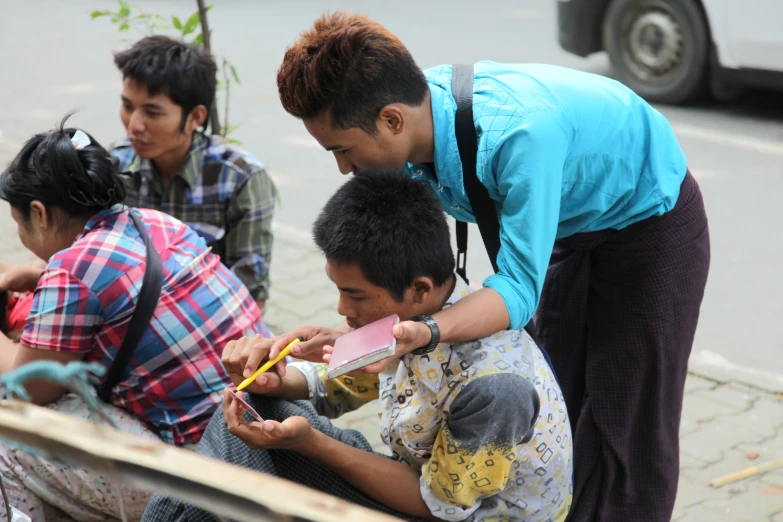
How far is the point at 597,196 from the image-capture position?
83.6 inches

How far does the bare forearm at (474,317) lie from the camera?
5.80 ft

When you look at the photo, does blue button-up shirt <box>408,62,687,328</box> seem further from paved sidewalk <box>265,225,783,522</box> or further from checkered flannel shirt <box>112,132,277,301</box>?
checkered flannel shirt <box>112,132,277,301</box>

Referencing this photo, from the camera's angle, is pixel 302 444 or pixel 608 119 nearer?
pixel 302 444

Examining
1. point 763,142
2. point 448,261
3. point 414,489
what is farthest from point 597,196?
point 763,142

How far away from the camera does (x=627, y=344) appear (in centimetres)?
234

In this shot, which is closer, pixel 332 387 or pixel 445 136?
pixel 445 136

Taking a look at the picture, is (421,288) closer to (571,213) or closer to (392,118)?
(392,118)

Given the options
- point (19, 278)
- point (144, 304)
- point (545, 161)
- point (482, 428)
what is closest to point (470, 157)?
point (545, 161)

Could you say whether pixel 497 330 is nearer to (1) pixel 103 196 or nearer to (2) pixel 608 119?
(2) pixel 608 119

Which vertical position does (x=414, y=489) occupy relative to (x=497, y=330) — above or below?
below

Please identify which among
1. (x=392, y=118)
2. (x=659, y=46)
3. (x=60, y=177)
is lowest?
(x=659, y=46)

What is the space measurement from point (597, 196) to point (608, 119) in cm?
17

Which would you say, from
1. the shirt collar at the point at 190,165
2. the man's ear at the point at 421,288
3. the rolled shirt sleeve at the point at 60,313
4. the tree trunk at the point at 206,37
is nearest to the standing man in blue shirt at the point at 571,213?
the man's ear at the point at 421,288

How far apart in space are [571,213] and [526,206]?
0.33 m
